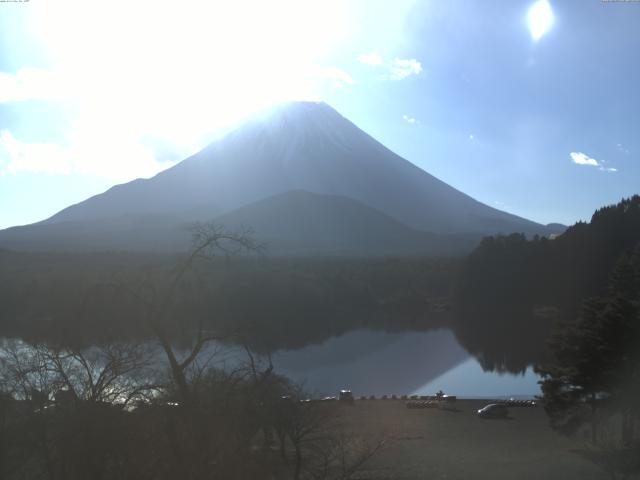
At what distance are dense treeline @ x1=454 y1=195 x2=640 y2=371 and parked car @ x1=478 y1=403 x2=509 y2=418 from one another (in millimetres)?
12012

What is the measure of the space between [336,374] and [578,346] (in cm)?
1271

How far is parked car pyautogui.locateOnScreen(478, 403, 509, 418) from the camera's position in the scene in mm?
14625

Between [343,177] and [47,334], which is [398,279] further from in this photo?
[343,177]

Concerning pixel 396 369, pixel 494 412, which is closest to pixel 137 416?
pixel 494 412

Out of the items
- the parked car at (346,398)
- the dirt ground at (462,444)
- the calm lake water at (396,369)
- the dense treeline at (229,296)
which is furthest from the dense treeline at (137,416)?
the calm lake water at (396,369)

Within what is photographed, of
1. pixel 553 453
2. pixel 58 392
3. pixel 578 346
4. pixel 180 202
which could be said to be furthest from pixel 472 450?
pixel 180 202

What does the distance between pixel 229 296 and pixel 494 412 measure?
7.74 m

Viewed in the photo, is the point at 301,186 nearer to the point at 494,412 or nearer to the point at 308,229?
the point at 308,229

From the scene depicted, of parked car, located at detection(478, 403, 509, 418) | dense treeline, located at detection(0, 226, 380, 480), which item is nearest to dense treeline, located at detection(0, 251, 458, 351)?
dense treeline, located at detection(0, 226, 380, 480)

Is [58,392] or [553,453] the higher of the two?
[58,392]

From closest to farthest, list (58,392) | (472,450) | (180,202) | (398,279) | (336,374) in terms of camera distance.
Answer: (58,392), (472,450), (336,374), (398,279), (180,202)

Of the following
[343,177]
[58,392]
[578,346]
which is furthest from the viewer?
[343,177]

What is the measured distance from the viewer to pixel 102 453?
334 cm

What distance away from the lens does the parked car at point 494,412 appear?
14.6 meters
